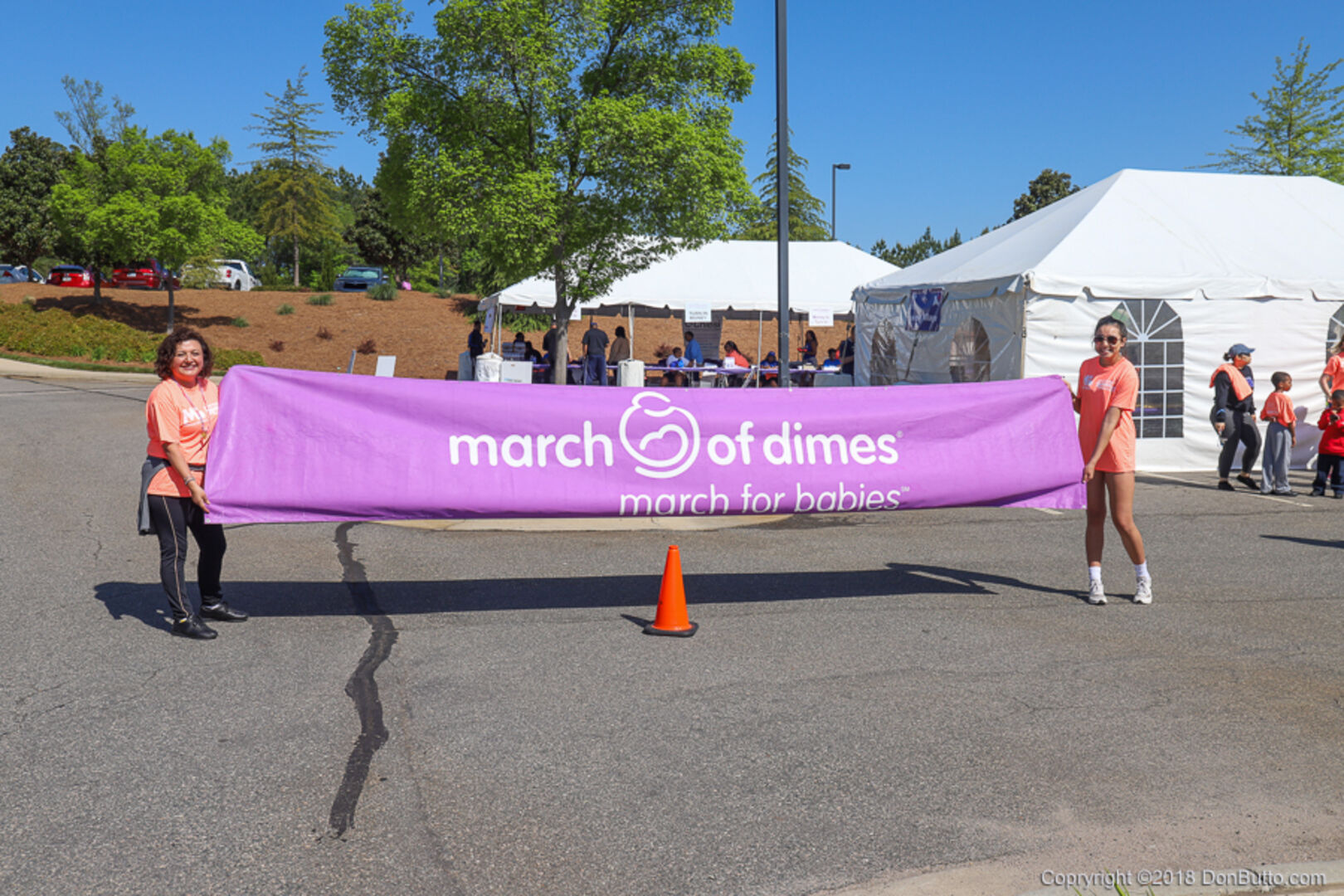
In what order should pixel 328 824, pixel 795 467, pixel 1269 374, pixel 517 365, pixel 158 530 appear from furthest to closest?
pixel 517 365, pixel 1269 374, pixel 795 467, pixel 158 530, pixel 328 824

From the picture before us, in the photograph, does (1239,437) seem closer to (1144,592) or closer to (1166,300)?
(1166,300)

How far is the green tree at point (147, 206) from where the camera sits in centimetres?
3972

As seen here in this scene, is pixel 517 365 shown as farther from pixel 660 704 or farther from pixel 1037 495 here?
pixel 660 704

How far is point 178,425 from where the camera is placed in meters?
6.20

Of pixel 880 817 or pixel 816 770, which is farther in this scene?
pixel 816 770

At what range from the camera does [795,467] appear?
23.4 feet

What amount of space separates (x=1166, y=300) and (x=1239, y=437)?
7.77 ft

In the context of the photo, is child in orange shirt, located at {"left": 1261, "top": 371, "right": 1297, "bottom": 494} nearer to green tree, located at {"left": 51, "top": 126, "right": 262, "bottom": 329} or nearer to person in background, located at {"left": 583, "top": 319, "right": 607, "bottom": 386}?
person in background, located at {"left": 583, "top": 319, "right": 607, "bottom": 386}

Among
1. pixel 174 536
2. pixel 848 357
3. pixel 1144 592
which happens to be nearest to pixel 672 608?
pixel 174 536

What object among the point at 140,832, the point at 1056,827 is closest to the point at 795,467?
the point at 1056,827

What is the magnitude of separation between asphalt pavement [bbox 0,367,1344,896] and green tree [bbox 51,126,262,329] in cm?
3509

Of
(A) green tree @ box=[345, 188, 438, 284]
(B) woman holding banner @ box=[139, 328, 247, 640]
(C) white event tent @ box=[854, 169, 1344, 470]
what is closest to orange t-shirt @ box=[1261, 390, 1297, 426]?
(C) white event tent @ box=[854, 169, 1344, 470]

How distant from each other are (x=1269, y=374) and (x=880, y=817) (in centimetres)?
1496

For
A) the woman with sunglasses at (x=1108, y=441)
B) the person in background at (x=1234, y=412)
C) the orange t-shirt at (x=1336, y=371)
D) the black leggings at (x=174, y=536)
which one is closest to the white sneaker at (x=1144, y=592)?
the woman with sunglasses at (x=1108, y=441)
